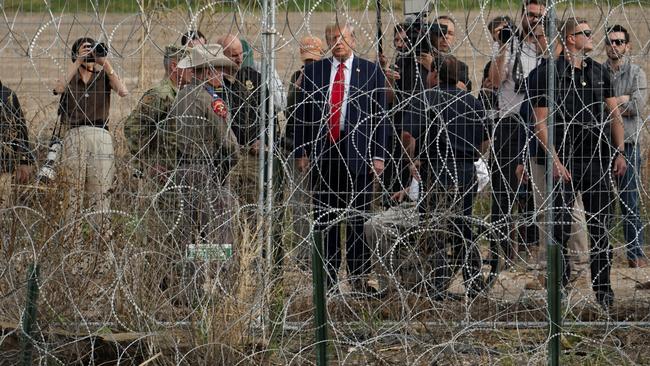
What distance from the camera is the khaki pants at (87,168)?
8344 mm

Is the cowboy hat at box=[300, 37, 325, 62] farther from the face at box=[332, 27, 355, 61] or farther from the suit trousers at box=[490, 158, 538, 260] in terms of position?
the suit trousers at box=[490, 158, 538, 260]

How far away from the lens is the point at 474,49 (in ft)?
27.1

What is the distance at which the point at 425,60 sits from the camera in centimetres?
916

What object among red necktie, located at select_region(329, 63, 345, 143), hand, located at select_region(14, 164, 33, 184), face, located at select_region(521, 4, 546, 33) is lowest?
hand, located at select_region(14, 164, 33, 184)

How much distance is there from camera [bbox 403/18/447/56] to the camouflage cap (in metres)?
1.46

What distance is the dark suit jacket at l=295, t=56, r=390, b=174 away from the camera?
873 cm

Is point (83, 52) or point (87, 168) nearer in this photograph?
point (87, 168)

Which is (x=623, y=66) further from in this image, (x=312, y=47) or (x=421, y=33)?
(x=312, y=47)

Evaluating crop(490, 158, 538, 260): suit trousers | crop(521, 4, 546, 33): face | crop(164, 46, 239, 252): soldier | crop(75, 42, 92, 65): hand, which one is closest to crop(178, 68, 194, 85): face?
crop(164, 46, 239, 252): soldier

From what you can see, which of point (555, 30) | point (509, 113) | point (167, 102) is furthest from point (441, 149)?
point (167, 102)

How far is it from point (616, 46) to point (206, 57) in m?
2.67

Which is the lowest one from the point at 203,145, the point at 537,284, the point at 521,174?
the point at 537,284

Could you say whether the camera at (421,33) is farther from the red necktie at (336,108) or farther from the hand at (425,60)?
the red necktie at (336,108)

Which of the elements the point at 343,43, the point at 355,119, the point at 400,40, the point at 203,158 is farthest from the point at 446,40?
the point at 203,158
